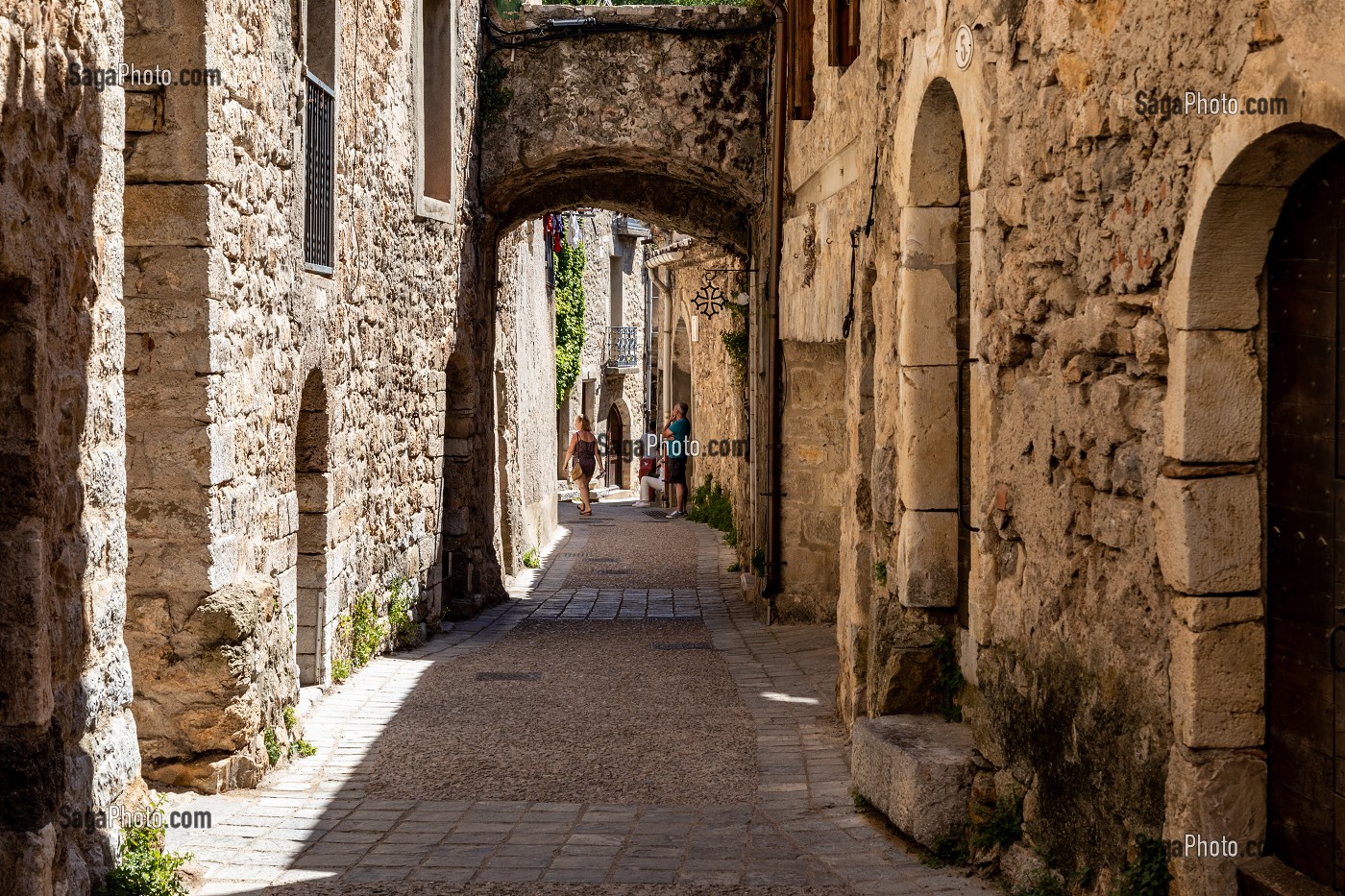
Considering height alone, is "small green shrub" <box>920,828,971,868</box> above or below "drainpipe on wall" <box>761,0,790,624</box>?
below

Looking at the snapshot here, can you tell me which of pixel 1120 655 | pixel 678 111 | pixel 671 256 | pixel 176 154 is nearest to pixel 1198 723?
pixel 1120 655

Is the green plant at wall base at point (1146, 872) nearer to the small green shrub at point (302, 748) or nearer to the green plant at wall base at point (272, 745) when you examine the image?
the green plant at wall base at point (272, 745)

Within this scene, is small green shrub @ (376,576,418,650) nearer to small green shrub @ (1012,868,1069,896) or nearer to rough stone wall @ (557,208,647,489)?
small green shrub @ (1012,868,1069,896)

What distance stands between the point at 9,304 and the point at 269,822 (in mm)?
2575

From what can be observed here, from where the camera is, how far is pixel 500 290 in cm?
1427

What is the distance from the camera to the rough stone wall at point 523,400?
14.3m

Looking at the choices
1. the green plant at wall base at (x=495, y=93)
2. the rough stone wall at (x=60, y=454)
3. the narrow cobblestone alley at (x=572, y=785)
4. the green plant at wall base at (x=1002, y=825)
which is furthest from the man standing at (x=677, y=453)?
the rough stone wall at (x=60, y=454)

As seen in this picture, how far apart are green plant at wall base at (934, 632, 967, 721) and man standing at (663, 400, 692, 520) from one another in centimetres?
1546

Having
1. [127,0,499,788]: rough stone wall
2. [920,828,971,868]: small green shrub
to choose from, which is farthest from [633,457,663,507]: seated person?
[920,828,971,868]: small green shrub

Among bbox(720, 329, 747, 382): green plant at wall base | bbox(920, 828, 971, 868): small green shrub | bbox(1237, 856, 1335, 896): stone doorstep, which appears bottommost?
bbox(920, 828, 971, 868): small green shrub

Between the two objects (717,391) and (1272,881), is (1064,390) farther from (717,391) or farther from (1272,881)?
(717,391)

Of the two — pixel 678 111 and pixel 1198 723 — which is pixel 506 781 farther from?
pixel 678 111

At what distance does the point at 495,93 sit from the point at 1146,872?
978 cm

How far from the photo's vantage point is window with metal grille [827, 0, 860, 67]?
8406mm
